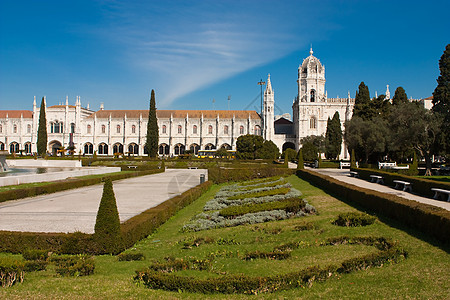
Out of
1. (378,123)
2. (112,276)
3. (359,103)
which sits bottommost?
(112,276)

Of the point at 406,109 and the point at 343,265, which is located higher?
the point at 406,109

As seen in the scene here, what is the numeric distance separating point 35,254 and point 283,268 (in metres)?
5.10

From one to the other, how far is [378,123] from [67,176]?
91.4ft

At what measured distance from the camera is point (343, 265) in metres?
5.93

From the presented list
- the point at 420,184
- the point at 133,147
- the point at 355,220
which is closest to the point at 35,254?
the point at 355,220

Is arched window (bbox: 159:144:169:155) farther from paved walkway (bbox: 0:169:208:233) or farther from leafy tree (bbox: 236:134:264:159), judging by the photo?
paved walkway (bbox: 0:169:208:233)

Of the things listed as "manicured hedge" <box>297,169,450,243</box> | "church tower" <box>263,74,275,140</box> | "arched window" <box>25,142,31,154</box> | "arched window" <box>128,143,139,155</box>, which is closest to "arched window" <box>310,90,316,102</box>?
"church tower" <box>263,74,275,140</box>

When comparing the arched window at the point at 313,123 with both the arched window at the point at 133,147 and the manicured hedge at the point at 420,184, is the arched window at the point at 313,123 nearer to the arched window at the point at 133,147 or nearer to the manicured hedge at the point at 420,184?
the arched window at the point at 133,147

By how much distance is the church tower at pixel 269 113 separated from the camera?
67.0m

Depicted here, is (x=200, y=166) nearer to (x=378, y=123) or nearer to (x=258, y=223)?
(x=378, y=123)

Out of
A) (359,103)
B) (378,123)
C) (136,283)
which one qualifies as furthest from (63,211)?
(359,103)

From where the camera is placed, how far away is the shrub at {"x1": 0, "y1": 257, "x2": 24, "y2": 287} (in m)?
6.03

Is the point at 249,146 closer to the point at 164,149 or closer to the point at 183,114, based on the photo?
the point at 164,149

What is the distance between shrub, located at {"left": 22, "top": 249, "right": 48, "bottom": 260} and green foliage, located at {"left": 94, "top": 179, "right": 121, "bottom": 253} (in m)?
1.06
